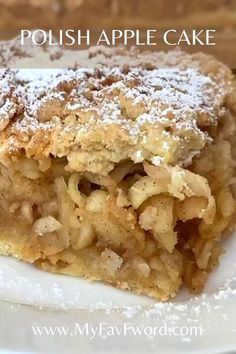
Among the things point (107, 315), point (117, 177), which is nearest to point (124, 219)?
point (117, 177)

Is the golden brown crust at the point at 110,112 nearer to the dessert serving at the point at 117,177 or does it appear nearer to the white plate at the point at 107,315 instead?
the dessert serving at the point at 117,177

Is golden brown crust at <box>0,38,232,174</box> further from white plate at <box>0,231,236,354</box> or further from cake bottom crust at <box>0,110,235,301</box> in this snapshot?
white plate at <box>0,231,236,354</box>

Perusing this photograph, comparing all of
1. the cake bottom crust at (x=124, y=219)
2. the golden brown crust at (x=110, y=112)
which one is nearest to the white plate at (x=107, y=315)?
the cake bottom crust at (x=124, y=219)

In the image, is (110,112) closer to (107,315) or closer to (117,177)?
(117,177)

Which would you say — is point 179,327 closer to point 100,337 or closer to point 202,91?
point 100,337

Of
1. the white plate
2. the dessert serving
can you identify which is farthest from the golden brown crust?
the white plate

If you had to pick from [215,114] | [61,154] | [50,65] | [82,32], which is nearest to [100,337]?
[61,154]
